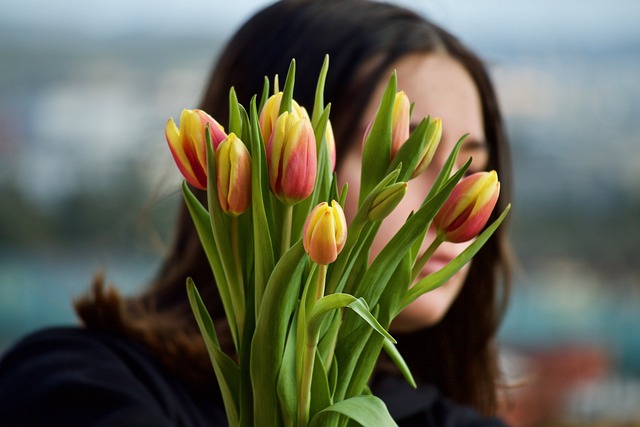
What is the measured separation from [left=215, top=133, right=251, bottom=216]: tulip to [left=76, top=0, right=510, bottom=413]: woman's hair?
44 cm

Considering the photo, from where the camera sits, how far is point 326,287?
1.48 feet

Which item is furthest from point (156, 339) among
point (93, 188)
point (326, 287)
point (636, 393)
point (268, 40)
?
point (636, 393)

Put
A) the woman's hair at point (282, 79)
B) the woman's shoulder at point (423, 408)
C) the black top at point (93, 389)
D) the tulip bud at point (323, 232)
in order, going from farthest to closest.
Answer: the woman's shoulder at point (423, 408), the woman's hair at point (282, 79), the black top at point (93, 389), the tulip bud at point (323, 232)

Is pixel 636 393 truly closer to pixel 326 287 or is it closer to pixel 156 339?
pixel 156 339

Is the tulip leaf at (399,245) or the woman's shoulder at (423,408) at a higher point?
the tulip leaf at (399,245)

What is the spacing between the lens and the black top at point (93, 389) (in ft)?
2.50

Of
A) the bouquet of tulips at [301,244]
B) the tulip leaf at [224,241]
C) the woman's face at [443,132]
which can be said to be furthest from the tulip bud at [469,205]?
the woman's face at [443,132]

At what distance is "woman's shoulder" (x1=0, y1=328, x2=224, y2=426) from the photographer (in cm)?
76

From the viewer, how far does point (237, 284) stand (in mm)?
448

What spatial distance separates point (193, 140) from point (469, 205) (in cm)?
13

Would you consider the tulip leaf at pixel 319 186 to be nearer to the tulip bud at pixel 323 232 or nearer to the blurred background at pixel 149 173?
the tulip bud at pixel 323 232

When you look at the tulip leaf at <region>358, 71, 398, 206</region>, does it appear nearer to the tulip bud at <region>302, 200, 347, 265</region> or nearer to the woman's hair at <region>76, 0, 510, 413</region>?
the tulip bud at <region>302, 200, 347, 265</region>

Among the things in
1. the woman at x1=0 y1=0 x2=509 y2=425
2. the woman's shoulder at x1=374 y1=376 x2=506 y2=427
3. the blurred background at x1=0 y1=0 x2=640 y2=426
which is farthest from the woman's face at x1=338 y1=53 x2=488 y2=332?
the blurred background at x1=0 y1=0 x2=640 y2=426

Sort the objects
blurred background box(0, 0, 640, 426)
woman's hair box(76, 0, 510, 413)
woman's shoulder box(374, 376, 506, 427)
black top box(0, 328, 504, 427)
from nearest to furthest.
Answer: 1. black top box(0, 328, 504, 427)
2. woman's hair box(76, 0, 510, 413)
3. woman's shoulder box(374, 376, 506, 427)
4. blurred background box(0, 0, 640, 426)
